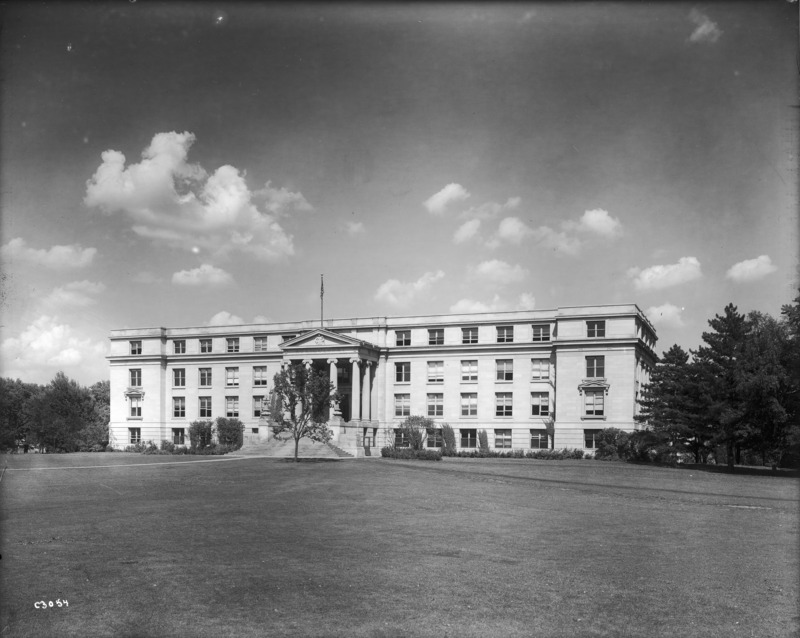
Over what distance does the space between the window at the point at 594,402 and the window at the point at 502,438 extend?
8120 millimetres

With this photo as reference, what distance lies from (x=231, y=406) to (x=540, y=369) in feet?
113

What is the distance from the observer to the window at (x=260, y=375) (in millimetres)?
74500

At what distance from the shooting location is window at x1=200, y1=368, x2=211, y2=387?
77.1 m

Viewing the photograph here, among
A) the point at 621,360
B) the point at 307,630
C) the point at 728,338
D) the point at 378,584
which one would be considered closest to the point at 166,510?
the point at 378,584

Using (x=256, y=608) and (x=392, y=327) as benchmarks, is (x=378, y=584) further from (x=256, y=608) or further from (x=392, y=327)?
(x=392, y=327)

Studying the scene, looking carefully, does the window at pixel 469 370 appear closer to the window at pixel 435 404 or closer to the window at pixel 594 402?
the window at pixel 435 404

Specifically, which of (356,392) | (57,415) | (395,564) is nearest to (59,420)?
(57,415)

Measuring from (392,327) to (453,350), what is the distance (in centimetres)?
708

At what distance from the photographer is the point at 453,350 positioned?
6800 centimetres

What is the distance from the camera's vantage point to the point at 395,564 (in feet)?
42.2

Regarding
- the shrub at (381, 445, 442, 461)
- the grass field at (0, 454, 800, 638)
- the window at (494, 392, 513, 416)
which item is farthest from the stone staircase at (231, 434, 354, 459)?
the grass field at (0, 454, 800, 638)

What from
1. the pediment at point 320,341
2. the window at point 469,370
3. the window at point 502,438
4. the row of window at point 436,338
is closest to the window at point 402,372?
the row of window at point 436,338

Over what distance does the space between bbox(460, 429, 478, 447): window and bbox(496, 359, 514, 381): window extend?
6.00 metres

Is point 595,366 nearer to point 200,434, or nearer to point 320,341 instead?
point 320,341
